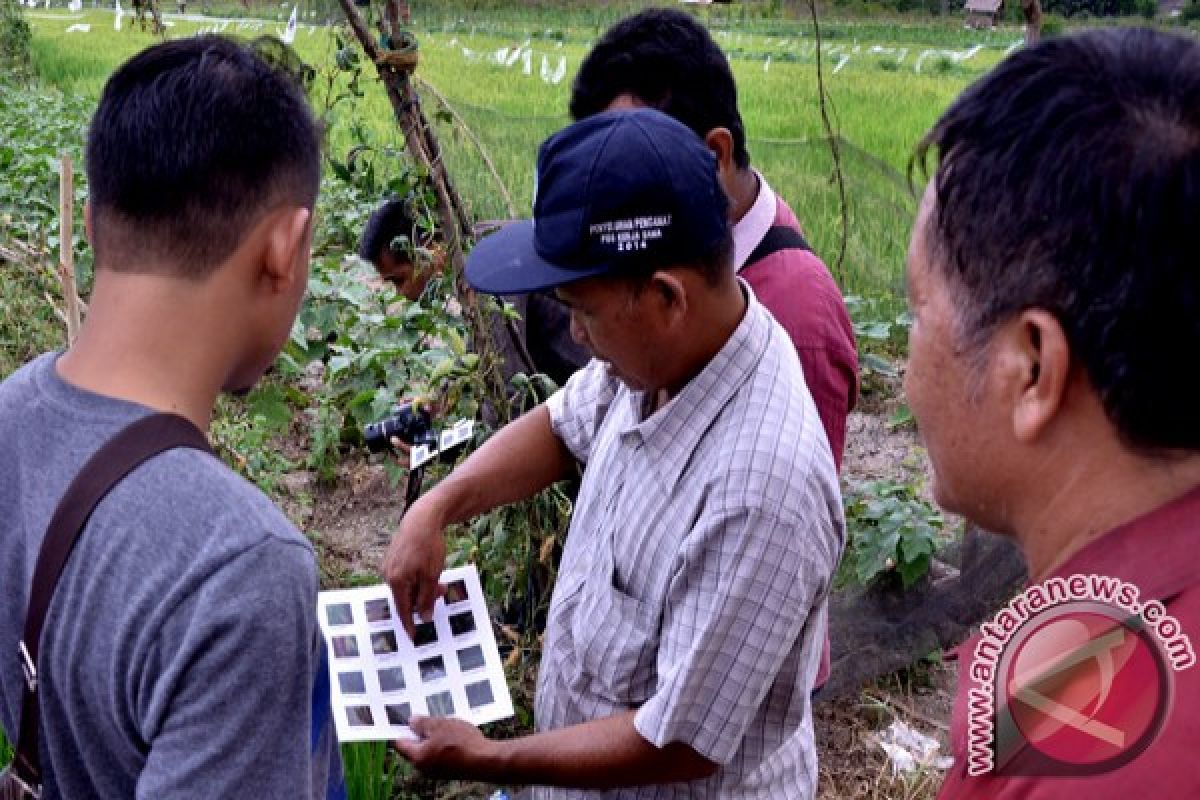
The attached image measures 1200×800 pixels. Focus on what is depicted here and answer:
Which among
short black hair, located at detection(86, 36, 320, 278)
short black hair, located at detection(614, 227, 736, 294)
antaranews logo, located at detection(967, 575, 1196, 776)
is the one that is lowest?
antaranews logo, located at detection(967, 575, 1196, 776)

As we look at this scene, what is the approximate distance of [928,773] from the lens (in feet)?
8.96

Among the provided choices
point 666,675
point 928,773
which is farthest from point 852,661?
point 666,675

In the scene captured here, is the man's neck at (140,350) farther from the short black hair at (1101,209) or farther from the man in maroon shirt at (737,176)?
the man in maroon shirt at (737,176)

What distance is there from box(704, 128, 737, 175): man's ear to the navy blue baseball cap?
0.61 m

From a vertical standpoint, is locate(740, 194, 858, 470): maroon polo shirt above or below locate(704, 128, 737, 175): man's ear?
below

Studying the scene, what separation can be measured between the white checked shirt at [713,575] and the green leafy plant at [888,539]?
4.62 ft

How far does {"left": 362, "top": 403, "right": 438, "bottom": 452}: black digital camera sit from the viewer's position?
7.73 ft

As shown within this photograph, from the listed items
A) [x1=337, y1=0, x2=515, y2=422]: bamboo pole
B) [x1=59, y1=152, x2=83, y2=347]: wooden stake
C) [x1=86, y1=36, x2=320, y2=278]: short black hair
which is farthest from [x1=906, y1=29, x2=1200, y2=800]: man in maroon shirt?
[x1=59, y1=152, x2=83, y2=347]: wooden stake

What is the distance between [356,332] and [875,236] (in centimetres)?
277

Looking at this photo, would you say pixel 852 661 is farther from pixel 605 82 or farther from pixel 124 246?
pixel 124 246

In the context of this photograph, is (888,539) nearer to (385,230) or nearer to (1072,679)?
(385,230)

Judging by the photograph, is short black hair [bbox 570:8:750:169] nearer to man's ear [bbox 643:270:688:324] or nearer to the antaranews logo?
man's ear [bbox 643:270:688:324]

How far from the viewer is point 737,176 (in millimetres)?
2088

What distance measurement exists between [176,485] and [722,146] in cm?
129
